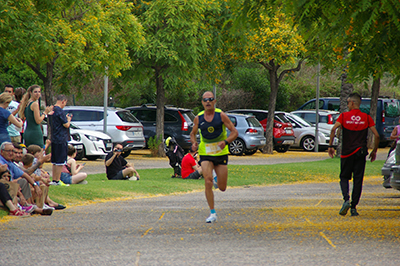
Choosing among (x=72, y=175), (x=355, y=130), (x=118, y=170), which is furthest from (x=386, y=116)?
(x=355, y=130)

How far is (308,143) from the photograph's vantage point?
97.6 feet

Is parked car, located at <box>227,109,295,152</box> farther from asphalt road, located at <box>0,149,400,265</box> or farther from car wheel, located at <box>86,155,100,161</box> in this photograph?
asphalt road, located at <box>0,149,400,265</box>

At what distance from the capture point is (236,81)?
135ft

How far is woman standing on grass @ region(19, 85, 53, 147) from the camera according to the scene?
1153cm

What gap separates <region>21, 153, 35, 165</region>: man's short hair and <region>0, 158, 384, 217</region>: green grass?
101 centimetres

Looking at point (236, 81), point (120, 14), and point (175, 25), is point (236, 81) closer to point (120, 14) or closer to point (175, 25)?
point (175, 25)

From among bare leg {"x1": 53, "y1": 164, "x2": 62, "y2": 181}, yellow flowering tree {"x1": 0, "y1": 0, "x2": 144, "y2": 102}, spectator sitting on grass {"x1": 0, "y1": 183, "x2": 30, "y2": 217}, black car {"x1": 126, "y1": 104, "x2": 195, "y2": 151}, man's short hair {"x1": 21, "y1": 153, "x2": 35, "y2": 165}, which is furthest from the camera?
black car {"x1": 126, "y1": 104, "x2": 195, "y2": 151}

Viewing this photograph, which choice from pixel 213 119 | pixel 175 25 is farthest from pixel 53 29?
pixel 213 119

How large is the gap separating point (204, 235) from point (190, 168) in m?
7.94

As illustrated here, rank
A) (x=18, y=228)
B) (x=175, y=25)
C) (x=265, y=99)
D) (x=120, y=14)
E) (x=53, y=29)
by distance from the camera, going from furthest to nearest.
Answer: (x=265, y=99) → (x=175, y=25) → (x=120, y=14) → (x=53, y=29) → (x=18, y=228)

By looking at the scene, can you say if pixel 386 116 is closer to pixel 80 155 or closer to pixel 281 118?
pixel 281 118

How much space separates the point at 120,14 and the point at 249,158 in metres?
8.43

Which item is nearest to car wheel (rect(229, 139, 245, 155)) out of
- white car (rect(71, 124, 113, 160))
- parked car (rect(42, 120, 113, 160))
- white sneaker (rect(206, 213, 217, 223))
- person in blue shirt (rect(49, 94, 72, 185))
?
white car (rect(71, 124, 113, 160))

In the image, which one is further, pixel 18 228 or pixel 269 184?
pixel 269 184
